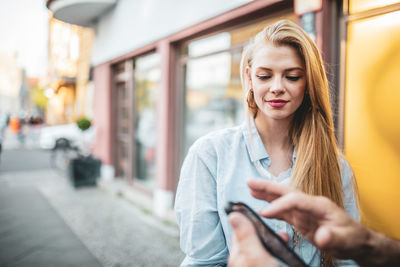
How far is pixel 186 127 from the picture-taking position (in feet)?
16.8

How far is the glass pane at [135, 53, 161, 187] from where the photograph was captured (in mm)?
6055

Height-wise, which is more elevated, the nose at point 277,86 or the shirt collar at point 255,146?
the nose at point 277,86

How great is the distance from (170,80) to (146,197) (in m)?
2.46

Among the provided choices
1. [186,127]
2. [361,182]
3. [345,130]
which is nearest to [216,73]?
[186,127]

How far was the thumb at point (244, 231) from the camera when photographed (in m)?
0.62

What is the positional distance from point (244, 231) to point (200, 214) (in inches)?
22.2

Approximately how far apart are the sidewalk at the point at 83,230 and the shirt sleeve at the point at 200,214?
2668mm

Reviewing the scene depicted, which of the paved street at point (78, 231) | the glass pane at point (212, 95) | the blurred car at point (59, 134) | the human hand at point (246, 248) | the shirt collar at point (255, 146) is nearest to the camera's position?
the human hand at point (246, 248)

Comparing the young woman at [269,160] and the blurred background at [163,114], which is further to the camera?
the blurred background at [163,114]

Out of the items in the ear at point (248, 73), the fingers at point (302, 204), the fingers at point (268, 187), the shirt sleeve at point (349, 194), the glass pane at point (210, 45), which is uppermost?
the glass pane at point (210, 45)

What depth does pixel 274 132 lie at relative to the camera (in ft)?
4.66

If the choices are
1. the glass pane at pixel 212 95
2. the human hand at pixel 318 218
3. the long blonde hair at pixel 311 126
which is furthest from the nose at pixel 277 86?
the glass pane at pixel 212 95

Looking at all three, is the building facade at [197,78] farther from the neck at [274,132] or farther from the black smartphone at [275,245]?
the black smartphone at [275,245]

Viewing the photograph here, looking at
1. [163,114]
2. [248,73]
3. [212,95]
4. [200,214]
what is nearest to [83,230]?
[163,114]
